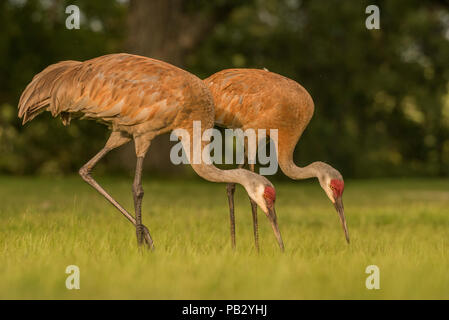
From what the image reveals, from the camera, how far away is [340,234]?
25.6ft

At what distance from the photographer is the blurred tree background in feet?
58.6

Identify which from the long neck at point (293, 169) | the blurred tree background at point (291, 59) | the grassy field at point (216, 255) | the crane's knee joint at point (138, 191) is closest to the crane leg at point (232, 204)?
the grassy field at point (216, 255)

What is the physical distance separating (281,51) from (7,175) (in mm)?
9709

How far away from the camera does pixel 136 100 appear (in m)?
5.95

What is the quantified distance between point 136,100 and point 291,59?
51.9ft

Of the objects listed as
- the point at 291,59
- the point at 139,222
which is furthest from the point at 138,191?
the point at 291,59

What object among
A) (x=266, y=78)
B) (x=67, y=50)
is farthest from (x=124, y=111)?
(x=67, y=50)

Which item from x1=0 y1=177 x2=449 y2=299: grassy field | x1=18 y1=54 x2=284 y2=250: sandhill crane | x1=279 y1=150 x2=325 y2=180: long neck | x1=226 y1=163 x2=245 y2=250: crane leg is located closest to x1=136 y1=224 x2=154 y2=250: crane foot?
x1=18 y1=54 x2=284 y2=250: sandhill crane

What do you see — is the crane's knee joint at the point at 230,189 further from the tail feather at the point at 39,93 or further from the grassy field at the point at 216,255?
the tail feather at the point at 39,93

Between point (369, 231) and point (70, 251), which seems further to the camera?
point (369, 231)

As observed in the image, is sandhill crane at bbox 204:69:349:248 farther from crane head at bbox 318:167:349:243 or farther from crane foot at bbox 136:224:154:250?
crane foot at bbox 136:224:154:250

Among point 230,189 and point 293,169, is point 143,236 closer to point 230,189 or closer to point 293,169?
point 230,189
